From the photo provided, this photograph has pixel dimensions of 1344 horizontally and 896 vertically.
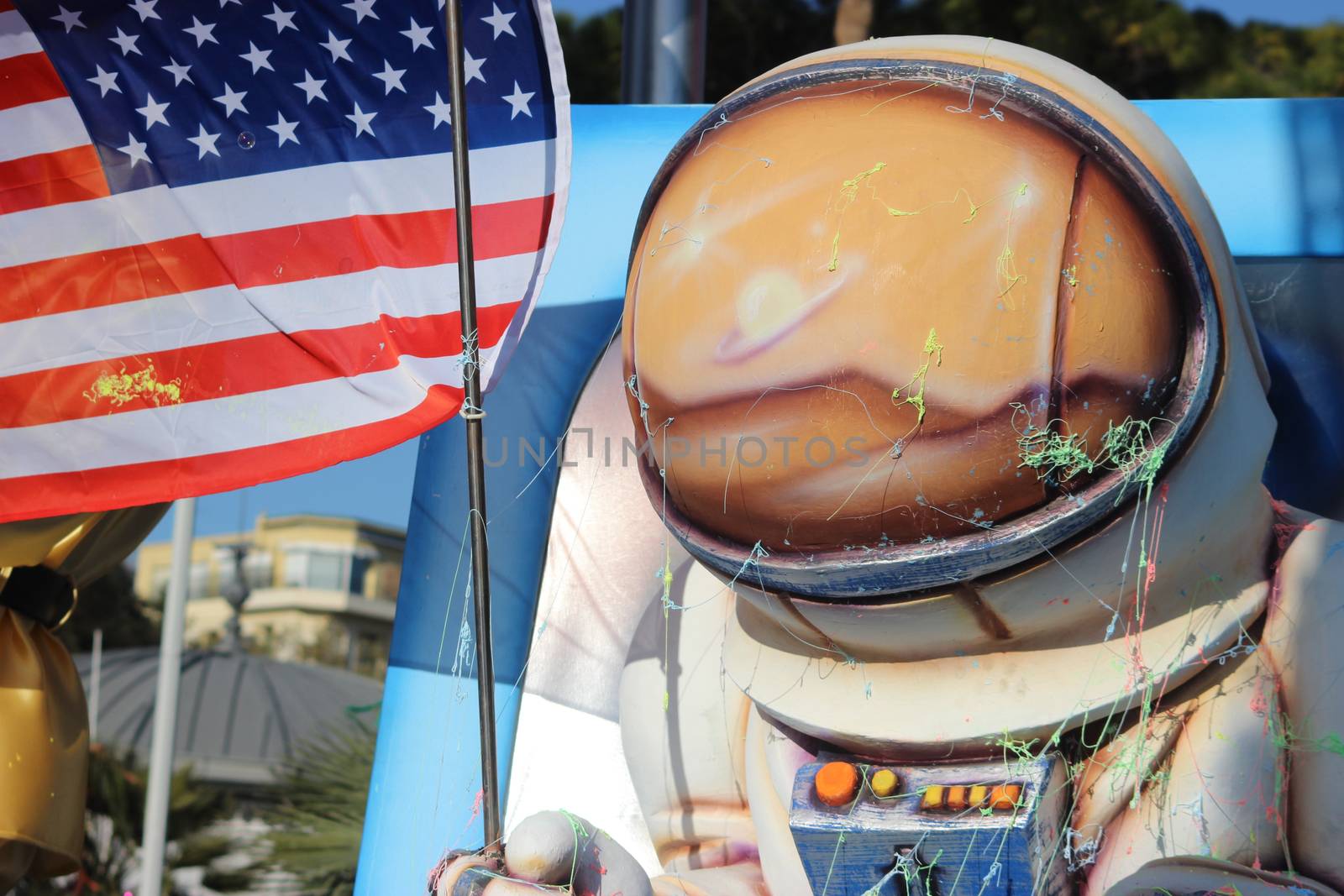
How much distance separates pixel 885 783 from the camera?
6.95 ft

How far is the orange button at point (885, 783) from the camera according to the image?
2.12 m

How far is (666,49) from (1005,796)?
9.15ft

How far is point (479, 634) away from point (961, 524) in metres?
0.70

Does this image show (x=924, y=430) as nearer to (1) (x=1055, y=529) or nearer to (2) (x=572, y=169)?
(1) (x=1055, y=529)

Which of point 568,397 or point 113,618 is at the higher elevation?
point 113,618

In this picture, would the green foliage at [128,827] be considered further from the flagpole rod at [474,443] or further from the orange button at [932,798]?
the orange button at [932,798]

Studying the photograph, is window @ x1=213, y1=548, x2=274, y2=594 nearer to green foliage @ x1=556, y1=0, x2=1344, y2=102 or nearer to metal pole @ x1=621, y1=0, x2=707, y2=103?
green foliage @ x1=556, y1=0, x2=1344, y2=102

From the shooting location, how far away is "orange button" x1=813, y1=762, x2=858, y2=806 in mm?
2139

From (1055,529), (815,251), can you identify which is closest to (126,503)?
(815,251)

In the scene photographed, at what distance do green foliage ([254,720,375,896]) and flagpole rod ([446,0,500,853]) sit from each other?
12.9ft

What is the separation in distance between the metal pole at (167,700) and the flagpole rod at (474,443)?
3.75m

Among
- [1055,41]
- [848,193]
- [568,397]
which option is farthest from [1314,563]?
[1055,41]

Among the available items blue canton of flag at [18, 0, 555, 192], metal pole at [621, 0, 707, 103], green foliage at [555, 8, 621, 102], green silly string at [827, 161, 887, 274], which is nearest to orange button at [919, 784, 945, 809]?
green silly string at [827, 161, 887, 274]

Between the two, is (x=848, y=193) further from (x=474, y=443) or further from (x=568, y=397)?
(x=568, y=397)
